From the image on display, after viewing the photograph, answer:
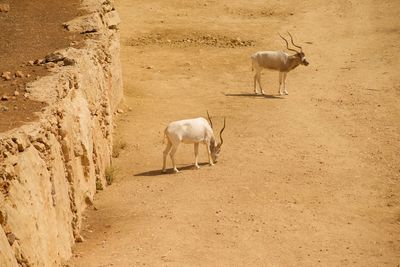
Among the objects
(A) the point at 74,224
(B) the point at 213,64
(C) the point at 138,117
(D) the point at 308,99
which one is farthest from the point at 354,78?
(A) the point at 74,224

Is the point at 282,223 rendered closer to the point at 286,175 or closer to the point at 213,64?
the point at 286,175

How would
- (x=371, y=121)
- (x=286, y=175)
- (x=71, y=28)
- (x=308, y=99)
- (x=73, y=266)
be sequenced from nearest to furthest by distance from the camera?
(x=73, y=266)
(x=286, y=175)
(x=71, y=28)
(x=371, y=121)
(x=308, y=99)

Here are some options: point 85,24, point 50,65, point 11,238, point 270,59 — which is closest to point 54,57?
point 50,65

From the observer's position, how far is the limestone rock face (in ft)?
30.4

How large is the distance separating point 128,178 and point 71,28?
12.8 feet

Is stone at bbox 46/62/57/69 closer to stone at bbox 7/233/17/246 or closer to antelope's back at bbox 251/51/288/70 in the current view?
stone at bbox 7/233/17/246

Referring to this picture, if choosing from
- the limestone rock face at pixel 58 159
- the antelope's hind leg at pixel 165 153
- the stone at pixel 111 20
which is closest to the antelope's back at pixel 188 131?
the antelope's hind leg at pixel 165 153

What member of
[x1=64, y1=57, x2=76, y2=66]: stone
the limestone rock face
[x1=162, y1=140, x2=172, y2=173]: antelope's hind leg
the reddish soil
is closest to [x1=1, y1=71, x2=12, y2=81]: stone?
the reddish soil

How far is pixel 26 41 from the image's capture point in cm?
1564

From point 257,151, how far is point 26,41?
5.71 metres

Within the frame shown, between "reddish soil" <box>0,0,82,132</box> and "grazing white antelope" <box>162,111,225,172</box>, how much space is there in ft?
9.45

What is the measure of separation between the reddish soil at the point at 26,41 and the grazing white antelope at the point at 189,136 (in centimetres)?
288

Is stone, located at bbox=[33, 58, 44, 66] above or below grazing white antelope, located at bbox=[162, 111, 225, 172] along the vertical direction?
above

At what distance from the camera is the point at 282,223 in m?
12.7
